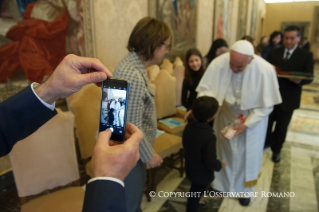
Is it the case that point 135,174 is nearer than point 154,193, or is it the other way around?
point 135,174

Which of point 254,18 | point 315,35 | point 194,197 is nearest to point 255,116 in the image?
point 194,197

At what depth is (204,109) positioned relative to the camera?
6.53 feet

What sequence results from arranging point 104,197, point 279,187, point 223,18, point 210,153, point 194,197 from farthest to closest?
point 223,18 < point 279,187 < point 194,197 < point 210,153 < point 104,197

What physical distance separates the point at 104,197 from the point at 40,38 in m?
2.59

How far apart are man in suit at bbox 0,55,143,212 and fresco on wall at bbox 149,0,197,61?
381 centimetres

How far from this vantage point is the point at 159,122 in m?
3.48

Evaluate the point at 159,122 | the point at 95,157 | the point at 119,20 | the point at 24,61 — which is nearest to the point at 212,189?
the point at 159,122

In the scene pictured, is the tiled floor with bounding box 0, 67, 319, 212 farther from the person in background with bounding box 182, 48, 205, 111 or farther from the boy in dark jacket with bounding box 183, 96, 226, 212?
the person in background with bounding box 182, 48, 205, 111

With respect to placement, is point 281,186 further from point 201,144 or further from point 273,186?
point 201,144

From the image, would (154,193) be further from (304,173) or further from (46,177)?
(304,173)

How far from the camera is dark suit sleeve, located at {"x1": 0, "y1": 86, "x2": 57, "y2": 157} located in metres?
0.91

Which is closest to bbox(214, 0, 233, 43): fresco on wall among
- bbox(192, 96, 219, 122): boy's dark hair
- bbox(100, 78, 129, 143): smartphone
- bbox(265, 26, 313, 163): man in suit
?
bbox(265, 26, 313, 163): man in suit

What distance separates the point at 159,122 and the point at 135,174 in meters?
1.79

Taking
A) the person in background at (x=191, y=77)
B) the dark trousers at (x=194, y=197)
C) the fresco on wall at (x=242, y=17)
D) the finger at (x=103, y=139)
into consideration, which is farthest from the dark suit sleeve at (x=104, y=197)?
the fresco on wall at (x=242, y=17)
